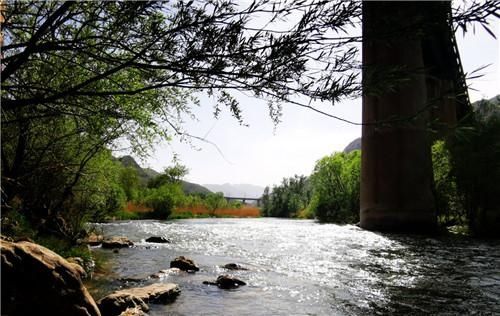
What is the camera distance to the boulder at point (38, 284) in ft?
13.1

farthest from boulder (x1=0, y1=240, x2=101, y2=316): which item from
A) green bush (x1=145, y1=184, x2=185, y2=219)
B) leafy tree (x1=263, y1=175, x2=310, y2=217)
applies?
leafy tree (x1=263, y1=175, x2=310, y2=217)

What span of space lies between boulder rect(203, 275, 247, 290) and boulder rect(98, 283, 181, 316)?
94cm

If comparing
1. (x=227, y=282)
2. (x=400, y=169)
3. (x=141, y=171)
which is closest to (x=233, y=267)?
(x=227, y=282)

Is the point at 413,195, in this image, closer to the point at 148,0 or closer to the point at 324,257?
the point at 324,257

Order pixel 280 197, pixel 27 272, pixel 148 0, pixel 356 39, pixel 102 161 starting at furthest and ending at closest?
pixel 280 197
pixel 102 161
pixel 27 272
pixel 356 39
pixel 148 0

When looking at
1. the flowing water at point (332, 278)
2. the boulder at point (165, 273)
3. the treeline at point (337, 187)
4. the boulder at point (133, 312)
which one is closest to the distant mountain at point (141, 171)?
the boulder at point (165, 273)

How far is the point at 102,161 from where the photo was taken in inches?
426

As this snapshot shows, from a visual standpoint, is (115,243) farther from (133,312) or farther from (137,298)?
(133,312)

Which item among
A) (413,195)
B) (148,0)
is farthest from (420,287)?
(413,195)

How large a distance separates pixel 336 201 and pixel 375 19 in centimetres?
3683

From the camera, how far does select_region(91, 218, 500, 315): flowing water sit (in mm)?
6480

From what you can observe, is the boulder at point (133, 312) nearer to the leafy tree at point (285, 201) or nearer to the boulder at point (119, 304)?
the boulder at point (119, 304)

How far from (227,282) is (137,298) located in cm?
226

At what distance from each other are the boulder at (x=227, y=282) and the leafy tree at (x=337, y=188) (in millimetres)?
27622
